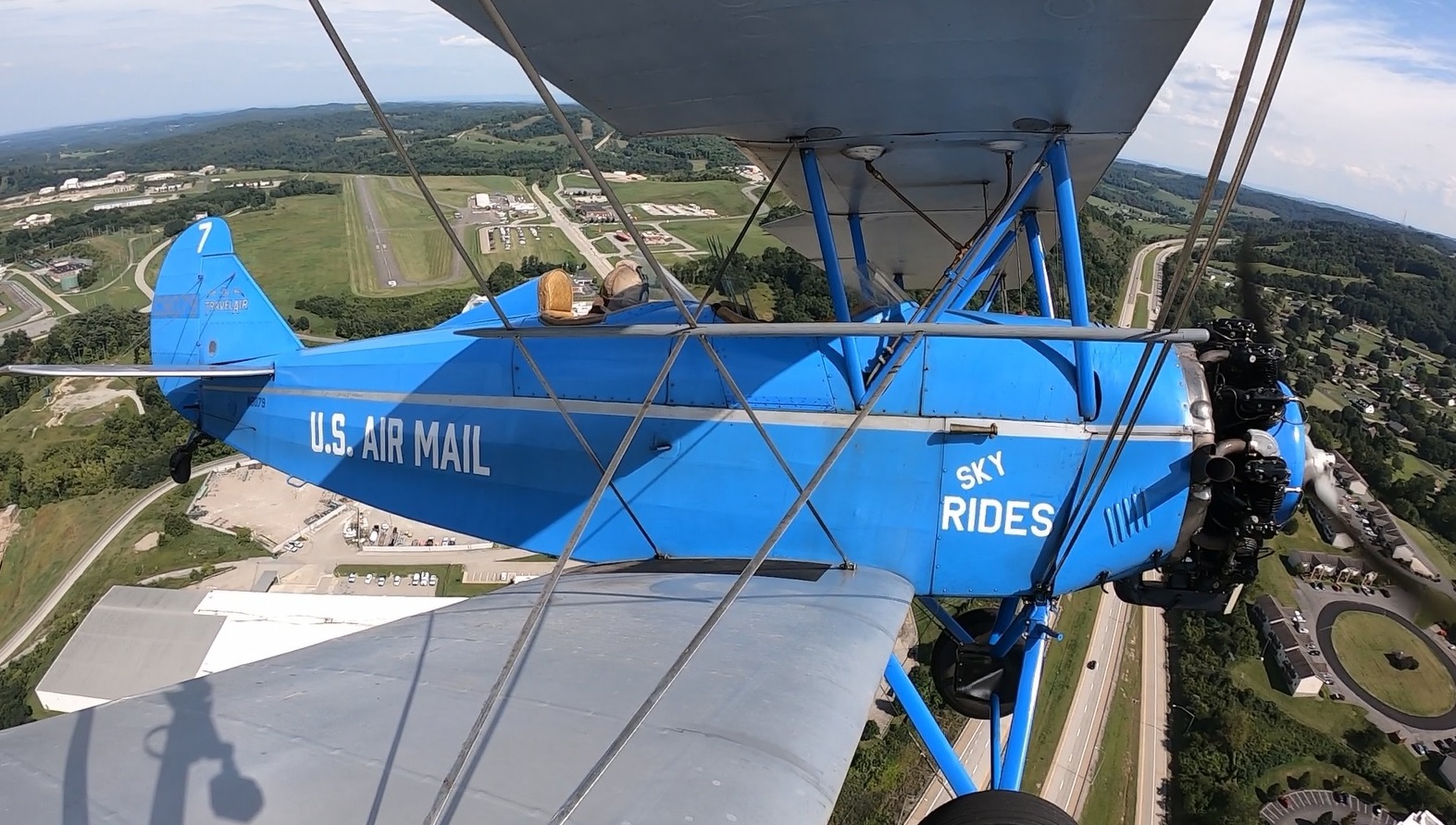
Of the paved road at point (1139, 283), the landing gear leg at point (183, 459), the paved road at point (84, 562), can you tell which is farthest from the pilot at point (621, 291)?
the paved road at point (1139, 283)

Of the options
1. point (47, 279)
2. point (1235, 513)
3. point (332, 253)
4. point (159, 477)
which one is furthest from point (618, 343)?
point (47, 279)

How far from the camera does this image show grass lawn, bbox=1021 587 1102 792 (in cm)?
1438

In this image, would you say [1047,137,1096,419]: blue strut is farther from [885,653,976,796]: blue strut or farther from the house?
the house

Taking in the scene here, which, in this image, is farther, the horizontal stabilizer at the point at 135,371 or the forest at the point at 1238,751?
the forest at the point at 1238,751

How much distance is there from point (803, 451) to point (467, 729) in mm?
2362

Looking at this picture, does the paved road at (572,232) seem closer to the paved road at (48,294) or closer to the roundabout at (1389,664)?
the paved road at (48,294)

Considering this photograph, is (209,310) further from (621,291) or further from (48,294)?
(48,294)

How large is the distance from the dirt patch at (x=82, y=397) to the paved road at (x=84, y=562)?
733 centimetres

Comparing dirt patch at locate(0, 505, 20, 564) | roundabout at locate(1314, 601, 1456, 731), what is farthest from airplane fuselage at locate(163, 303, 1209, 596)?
dirt patch at locate(0, 505, 20, 564)

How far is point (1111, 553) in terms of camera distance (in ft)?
12.0

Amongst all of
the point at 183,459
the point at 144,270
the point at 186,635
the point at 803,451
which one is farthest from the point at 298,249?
the point at 803,451

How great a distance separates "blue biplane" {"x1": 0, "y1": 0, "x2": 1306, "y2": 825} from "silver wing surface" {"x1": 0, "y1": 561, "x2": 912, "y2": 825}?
0.04 ft

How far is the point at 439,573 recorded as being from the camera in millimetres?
20156

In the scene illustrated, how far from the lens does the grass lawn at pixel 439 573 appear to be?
763 inches
